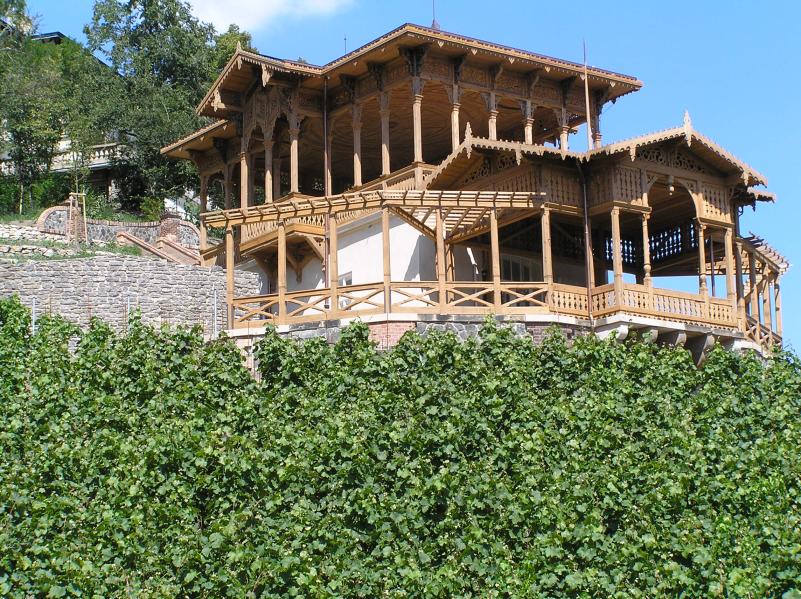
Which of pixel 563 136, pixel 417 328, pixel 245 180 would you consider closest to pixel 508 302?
pixel 417 328

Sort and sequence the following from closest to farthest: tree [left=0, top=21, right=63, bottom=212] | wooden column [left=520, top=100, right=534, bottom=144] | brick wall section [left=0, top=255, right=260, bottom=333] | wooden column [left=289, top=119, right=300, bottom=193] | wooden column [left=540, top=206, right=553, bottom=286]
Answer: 1. wooden column [left=540, top=206, right=553, bottom=286]
2. brick wall section [left=0, top=255, right=260, bottom=333]
3. wooden column [left=520, top=100, right=534, bottom=144]
4. wooden column [left=289, top=119, right=300, bottom=193]
5. tree [left=0, top=21, right=63, bottom=212]

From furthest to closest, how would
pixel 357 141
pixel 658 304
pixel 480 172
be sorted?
pixel 357 141, pixel 480 172, pixel 658 304

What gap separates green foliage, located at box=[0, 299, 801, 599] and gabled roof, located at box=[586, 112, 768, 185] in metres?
4.34

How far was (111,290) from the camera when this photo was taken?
31859mm

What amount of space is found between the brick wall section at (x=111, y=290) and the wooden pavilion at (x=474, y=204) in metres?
1.80

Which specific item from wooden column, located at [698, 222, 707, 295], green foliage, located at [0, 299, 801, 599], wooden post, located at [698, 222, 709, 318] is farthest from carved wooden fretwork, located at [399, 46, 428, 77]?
green foliage, located at [0, 299, 801, 599]

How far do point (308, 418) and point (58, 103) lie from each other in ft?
97.2

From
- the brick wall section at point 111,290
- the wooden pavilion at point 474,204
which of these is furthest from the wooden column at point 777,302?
the brick wall section at point 111,290

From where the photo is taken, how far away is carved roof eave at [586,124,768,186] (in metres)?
27.3

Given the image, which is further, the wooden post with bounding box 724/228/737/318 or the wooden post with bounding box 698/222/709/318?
the wooden post with bounding box 724/228/737/318

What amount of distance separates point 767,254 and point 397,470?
15.4 metres

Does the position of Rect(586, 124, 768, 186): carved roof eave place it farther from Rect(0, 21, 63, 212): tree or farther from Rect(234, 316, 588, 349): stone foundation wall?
Rect(0, 21, 63, 212): tree

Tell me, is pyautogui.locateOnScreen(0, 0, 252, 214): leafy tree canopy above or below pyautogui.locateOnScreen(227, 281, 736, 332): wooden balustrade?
above

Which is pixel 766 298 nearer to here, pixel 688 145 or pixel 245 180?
pixel 688 145
